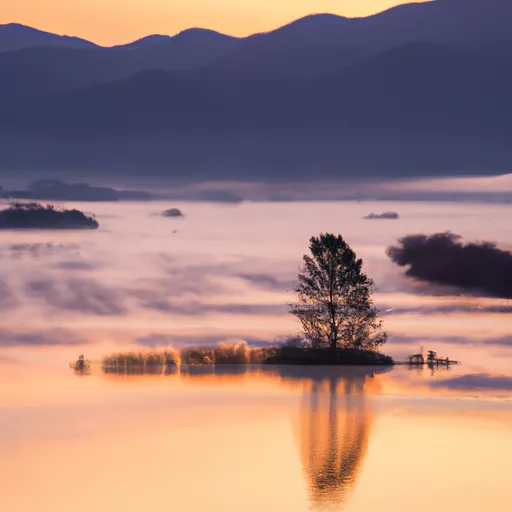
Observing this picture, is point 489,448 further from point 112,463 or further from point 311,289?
point 311,289

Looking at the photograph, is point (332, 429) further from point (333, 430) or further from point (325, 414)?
point (325, 414)

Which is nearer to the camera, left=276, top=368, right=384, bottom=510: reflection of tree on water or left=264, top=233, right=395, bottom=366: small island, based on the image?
left=276, top=368, right=384, bottom=510: reflection of tree on water

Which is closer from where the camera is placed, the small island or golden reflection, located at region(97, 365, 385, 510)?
golden reflection, located at region(97, 365, 385, 510)

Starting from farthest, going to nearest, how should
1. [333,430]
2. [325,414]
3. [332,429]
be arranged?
[325,414]
[332,429]
[333,430]

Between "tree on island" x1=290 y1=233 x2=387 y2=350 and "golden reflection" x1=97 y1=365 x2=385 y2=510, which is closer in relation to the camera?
"golden reflection" x1=97 y1=365 x2=385 y2=510

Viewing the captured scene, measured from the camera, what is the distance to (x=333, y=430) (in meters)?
47.0

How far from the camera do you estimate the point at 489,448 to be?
42844mm

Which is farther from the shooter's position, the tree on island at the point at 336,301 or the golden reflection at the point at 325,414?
the tree on island at the point at 336,301

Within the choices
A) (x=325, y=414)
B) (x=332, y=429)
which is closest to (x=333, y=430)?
(x=332, y=429)

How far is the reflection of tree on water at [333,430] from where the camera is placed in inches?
1479

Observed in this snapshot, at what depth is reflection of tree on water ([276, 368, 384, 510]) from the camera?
123ft

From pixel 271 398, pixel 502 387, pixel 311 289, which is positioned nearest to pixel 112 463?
pixel 271 398

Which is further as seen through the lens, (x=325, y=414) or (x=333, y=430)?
(x=325, y=414)

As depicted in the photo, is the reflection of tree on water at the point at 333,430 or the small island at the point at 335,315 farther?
the small island at the point at 335,315
